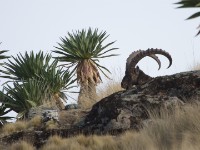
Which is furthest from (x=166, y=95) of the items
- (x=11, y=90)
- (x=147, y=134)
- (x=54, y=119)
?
(x=11, y=90)

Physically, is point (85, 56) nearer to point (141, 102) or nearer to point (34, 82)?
point (34, 82)

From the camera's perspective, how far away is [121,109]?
1051cm

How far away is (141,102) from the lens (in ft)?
35.0

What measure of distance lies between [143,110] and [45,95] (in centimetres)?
728

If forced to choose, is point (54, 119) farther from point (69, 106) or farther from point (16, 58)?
point (16, 58)

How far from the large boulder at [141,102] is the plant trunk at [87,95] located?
16.1 feet

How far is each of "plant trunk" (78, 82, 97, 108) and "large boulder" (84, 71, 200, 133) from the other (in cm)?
490

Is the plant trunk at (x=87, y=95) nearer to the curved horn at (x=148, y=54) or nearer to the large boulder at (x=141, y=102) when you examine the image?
the curved horn at (x=148, y=54)

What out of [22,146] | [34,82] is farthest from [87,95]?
[22,146]

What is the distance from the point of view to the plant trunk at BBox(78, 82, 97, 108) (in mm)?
16344

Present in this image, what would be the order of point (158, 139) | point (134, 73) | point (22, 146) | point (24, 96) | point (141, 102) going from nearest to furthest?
point (158, 139) → point (22, 146) → point (141, 102) → point (134, 73) → point (24, 96)

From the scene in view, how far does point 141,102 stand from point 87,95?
7.43 meters

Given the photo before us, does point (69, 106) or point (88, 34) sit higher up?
point (88, 34)

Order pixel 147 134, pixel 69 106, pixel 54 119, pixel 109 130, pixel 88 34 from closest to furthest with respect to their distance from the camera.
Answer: pixel 147 134, pixel 109 130, pixel 54 119, pixel 69 106, pixel 88 34
